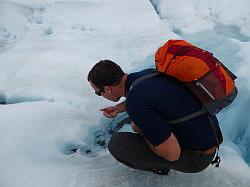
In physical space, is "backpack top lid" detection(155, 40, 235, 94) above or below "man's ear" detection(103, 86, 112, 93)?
above

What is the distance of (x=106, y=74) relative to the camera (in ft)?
7.18

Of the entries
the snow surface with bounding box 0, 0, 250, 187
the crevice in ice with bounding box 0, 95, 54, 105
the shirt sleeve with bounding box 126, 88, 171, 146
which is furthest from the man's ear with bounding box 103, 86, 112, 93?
the crevice in ice with bounding box 0, 95, 54, 105

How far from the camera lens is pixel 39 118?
3.07 m

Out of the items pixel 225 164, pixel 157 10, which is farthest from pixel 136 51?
pixel 225 164

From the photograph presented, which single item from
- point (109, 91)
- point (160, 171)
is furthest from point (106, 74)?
point (160, 171)

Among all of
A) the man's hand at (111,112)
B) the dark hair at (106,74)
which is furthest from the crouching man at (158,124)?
the man's hand at (111,112)

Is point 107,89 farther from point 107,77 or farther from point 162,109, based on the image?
point 162,109

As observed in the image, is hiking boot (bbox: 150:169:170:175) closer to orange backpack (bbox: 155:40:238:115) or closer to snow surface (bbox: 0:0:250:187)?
snow surface (bbox: 0:0:250:187)

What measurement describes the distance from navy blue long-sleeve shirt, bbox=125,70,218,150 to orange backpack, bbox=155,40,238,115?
0.14 ft

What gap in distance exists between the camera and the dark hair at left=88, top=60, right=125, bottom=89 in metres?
2.19

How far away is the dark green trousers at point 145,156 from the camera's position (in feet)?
7.80

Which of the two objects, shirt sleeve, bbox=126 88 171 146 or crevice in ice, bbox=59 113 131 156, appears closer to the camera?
shirt sleeve, bbox=126 88 171 146

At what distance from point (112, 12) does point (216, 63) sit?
2611mm

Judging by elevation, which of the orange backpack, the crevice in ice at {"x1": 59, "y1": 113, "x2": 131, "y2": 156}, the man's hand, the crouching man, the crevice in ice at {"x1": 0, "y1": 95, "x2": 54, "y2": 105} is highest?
the orange backpack
